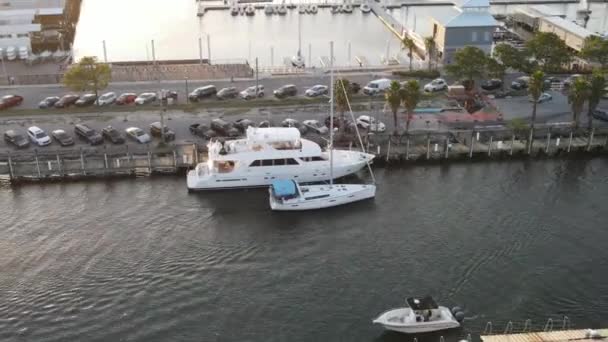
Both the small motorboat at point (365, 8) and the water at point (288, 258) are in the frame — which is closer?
the water at point (288, 258)

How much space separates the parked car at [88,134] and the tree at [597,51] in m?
56.4

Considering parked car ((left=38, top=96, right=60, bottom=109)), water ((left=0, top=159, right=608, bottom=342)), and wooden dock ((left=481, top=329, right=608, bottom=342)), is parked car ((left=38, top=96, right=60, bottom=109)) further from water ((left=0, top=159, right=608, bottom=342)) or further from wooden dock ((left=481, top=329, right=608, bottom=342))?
wooden dock ((left=481, top=329, right=608, bottom=342))

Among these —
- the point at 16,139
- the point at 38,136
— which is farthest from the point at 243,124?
the point at 16,139

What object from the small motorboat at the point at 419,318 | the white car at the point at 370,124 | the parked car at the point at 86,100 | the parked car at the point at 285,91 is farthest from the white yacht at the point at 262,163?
the parked car at the point at 86,100

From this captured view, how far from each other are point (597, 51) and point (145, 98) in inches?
2059

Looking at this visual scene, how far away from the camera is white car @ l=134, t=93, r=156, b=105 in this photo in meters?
68.9

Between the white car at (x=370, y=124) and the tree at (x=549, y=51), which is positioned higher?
the tree at (x=549, y=51)

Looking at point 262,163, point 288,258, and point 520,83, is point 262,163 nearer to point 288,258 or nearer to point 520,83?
point 288,258

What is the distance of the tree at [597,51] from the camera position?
7644 cm

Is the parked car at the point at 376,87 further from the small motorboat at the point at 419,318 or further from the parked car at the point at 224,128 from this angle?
the small motorboat at the point at 419,318

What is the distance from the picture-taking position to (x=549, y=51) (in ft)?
255

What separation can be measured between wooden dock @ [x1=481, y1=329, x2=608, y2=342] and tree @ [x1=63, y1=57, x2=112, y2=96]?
50.7m

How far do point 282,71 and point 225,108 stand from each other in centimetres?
1701

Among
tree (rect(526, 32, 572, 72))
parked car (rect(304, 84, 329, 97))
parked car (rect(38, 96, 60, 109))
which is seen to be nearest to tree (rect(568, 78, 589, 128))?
tree (rect(526, 32, 572, 72))
